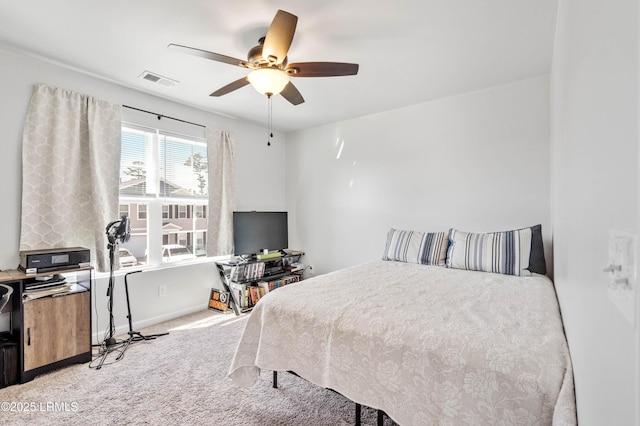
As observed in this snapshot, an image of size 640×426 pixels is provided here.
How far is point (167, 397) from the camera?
2066mm

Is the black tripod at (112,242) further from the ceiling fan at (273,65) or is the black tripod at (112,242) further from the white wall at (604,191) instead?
the white wall at (604,191)

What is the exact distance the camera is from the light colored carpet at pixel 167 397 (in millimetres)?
1848

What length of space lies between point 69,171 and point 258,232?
208 centimetres

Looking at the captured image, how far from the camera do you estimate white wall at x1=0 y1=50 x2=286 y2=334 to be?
8.23ft

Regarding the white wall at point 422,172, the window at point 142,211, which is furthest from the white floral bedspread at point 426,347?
the window at point 142,211

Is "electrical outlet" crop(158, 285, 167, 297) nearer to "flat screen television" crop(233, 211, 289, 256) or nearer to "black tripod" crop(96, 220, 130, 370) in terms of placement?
"black tripod" crop(96, 220, 130, 370)

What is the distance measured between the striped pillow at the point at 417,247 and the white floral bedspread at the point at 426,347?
782mm

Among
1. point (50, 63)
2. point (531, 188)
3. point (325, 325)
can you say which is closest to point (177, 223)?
point (50, 63)

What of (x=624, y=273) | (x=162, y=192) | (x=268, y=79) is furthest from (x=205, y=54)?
(x=624, y=273)

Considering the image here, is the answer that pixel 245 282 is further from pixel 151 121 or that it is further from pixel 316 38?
pixel 316 38

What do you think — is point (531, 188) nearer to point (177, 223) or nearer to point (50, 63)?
point (177, 223)

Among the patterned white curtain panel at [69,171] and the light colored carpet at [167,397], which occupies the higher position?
the patterned white curtain panel at [69,171]

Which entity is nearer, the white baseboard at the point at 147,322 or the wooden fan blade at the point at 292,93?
the wooden fan blade at the point at 292,93

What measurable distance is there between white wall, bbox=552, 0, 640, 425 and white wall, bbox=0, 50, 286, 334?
11.5 feet
